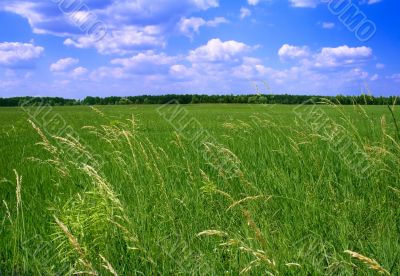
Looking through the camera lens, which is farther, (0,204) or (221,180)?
(0,204)

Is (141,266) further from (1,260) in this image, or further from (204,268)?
(1,260)

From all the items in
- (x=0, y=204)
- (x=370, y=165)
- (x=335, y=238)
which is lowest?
(x=0, y=204)

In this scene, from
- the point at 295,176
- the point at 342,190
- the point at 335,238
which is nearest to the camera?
Answer: the point at 335,238

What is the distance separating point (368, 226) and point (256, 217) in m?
0.99

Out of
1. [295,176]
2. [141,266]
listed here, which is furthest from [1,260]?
[295,176]

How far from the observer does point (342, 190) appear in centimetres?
438

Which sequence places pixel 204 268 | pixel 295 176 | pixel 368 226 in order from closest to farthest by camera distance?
pixel 204 268 → pixel 368 226 → pixel 295 176

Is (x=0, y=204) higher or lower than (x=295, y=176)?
lower

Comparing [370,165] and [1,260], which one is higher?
[370,165]

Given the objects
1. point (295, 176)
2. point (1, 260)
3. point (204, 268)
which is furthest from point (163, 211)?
point (295, 176)

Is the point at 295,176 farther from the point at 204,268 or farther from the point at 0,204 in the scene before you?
the point at 0,204

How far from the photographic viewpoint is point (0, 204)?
527 centimetres

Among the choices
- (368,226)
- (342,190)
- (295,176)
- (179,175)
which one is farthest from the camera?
(179,175)

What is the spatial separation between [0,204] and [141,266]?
126 inches
